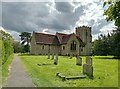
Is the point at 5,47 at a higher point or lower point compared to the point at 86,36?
lower

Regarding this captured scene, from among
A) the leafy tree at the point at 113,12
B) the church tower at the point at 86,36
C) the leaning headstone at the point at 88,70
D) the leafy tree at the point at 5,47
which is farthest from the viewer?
the church tower at the point at 86,36

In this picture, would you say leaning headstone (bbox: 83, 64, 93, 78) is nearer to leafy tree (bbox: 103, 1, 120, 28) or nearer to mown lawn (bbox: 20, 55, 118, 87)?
mown lawn (bbox: 20, 55, 118, 87)

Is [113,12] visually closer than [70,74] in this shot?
Yes

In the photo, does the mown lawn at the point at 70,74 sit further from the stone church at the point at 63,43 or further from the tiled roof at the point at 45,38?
the tiled roof at the point at 45,38

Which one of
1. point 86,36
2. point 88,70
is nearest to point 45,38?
point 86,36

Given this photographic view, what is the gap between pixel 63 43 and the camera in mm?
73562

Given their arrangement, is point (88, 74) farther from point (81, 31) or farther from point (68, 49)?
point (81, 31)

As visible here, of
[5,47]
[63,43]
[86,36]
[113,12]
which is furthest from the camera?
[86,36]

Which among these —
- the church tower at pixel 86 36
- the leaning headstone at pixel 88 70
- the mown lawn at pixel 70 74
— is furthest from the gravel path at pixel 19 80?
the church tower at pixel 86 36

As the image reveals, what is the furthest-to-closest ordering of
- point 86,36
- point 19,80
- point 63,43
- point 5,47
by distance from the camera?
point 86,36 → point 63,43 → point 5,47 → point 19,80

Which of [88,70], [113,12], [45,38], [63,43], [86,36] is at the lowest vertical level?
[88,70]

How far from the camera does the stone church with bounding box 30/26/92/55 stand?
7119 centimetres

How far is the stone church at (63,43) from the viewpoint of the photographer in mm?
71188

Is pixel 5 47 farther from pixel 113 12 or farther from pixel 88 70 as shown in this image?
pixel 113 12
